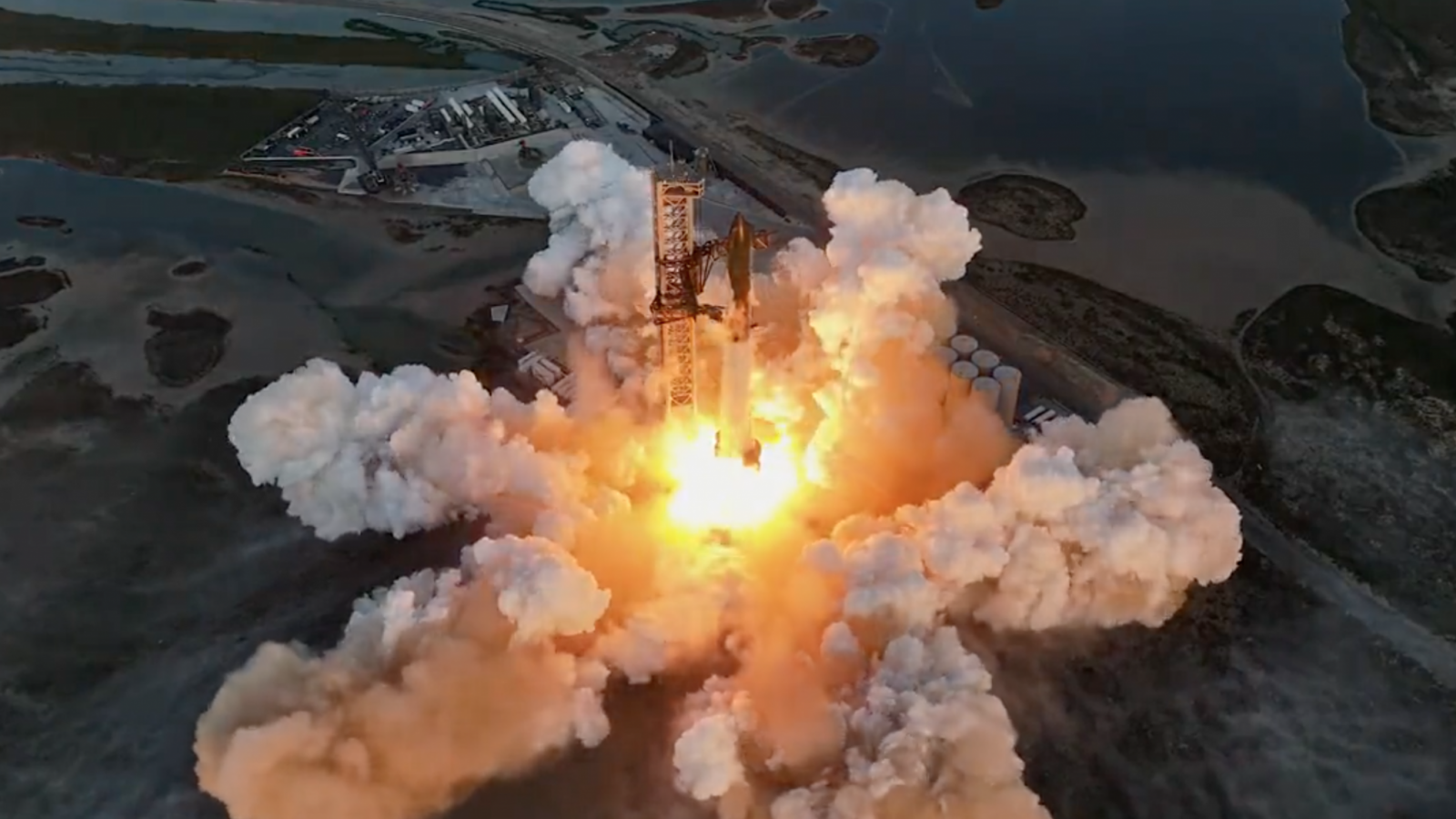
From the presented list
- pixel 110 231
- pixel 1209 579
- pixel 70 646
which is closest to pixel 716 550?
pixel 1209 579

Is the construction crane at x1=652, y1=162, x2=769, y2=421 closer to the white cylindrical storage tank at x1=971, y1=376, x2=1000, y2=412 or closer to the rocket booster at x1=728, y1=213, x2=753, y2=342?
the rocket booster at x1=728, y1=213, x2=753, y2=342

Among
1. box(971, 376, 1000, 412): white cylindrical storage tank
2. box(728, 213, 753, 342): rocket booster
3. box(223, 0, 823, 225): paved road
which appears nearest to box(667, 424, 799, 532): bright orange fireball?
box(728, 213, 753, 342): rocket booster

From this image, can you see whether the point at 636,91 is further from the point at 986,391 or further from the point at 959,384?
the point at 986,391

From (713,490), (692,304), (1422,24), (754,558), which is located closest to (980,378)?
(713,490)

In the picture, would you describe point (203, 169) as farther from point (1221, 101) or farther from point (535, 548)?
point (1221, 101)

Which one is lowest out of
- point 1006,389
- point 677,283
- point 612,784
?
point 612,784

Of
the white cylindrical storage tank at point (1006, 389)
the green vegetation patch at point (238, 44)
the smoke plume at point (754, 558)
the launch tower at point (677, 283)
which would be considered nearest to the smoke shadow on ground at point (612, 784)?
the smoke plume at point (754, 558)

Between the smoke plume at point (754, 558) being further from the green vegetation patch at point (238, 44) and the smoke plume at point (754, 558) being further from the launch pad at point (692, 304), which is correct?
the green vegetation patch at point (238, 44)
